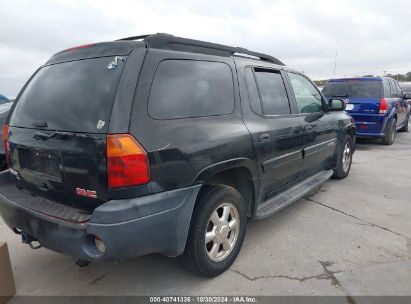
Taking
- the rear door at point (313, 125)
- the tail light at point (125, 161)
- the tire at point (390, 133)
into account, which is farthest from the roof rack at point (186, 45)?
the tire at point (390, 133)

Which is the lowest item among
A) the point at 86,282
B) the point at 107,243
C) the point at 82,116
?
the point at 86,282

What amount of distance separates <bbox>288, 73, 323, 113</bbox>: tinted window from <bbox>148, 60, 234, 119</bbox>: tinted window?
1406mm

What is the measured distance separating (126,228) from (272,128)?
5.93 feet

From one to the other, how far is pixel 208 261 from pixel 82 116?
1459mm

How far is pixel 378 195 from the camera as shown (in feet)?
16.2

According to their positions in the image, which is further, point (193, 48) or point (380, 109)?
point (380, 109)

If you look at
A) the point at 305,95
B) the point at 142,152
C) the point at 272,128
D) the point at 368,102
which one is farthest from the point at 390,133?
the point at 142,152

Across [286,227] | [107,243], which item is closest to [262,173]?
[286,227]

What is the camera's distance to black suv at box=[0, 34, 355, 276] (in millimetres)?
2184

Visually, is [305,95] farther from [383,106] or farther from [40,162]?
[383,106]

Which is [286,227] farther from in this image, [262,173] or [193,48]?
[193,48]

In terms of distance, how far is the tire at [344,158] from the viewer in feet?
17.7

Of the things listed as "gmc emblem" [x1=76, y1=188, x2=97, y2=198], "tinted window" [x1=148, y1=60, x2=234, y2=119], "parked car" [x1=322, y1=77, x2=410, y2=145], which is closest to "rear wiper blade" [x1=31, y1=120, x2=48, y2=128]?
"gmc emblem" [x1=76, y1=188, x2=97, y2=198]

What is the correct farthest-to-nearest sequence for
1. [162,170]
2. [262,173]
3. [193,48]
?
[262,173] → [193,48] → [162,170]
